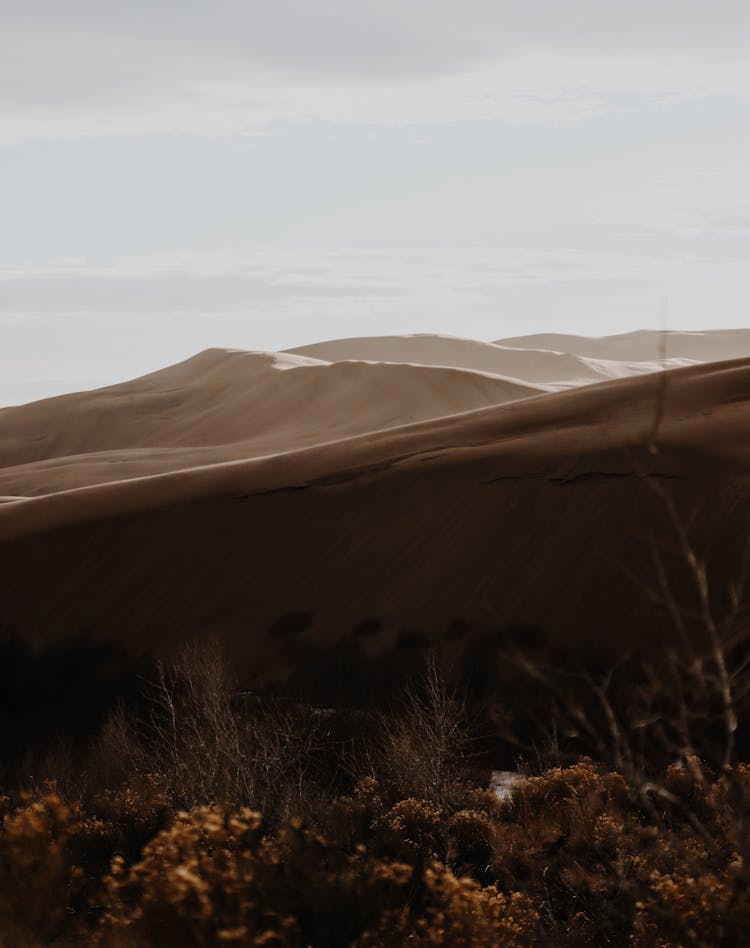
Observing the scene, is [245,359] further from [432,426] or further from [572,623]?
[572,623]

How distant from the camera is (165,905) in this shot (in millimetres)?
9289

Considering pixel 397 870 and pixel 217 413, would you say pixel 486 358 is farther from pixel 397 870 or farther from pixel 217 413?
pixel 397 870

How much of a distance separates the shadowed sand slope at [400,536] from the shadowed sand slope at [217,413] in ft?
127

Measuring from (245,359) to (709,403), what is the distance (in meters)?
83.3

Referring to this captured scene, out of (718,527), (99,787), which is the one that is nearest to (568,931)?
(99,787)

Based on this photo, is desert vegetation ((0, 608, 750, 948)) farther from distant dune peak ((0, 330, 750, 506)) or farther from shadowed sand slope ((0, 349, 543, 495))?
shadowed sand slope ((0, 349, 543, 495))

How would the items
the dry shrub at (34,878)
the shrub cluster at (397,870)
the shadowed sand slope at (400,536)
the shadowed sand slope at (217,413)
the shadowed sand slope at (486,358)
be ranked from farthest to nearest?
the shadowed sand slope at (486,358) < the shadowed sand slope at (217,413) < the shadowed sand slope at (400,536) < the dry shrub at (34,878) < the shrub cluster at (397,870)

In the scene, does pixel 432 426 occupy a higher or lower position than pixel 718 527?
higher

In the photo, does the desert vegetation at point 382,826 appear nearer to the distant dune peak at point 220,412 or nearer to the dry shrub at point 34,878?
the dry shrub at point 34,878

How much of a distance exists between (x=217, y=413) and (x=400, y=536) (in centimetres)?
7064

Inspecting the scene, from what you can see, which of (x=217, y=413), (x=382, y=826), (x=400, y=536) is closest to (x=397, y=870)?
(x=382, y=826)

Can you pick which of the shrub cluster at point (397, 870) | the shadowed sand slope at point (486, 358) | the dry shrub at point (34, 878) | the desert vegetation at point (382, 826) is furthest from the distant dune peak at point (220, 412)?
the dry shrub at point (34, 878)

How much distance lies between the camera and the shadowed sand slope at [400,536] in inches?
1050

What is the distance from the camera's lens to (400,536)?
3094cm
